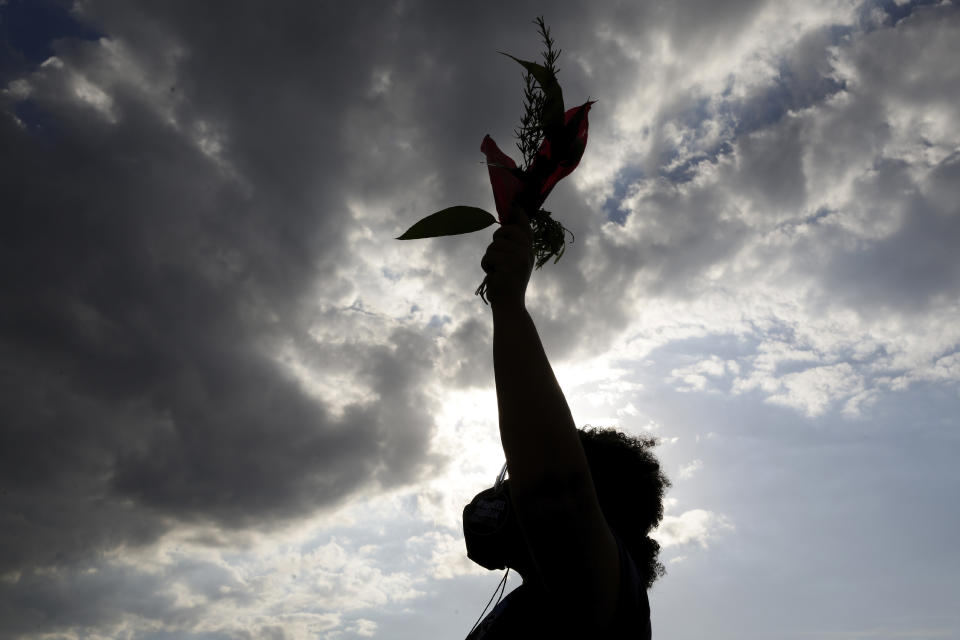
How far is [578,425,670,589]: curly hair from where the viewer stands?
11.2 feet

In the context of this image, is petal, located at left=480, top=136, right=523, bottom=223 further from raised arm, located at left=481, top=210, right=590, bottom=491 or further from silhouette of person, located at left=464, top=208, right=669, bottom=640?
raised arm, located at left=481, top=210, right=590, bottom=491

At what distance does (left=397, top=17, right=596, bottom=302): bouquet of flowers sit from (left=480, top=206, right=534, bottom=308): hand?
312 millimetres

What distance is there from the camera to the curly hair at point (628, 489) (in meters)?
3.43

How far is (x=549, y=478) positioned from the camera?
6.04 feet

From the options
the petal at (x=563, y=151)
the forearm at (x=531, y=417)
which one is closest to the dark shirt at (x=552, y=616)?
the forearm at (x=531, y=417)

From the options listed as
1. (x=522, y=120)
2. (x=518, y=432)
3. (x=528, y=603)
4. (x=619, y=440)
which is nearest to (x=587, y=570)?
(x=518, y=432)

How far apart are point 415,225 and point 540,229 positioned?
0.71 m

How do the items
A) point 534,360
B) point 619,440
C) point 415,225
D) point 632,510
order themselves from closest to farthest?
point 534,360
point 415,225
point 632,510
point 619,440

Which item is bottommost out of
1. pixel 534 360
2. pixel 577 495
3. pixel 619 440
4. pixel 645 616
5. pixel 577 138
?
pixel 645 616

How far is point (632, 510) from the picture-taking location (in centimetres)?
346

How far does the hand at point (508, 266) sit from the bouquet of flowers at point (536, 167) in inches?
12.3

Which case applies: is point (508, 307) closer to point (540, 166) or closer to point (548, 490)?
point (548, 490)

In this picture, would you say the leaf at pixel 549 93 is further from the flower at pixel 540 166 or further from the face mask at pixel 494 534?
the face mask at pixel 494 534

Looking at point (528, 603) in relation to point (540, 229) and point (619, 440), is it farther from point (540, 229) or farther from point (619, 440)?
point (540, 229)
